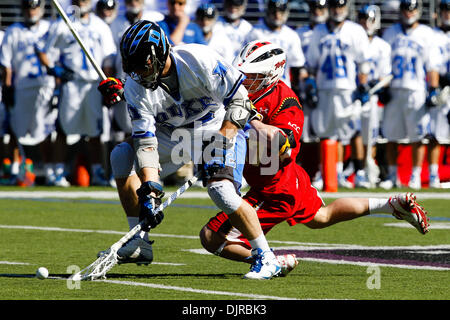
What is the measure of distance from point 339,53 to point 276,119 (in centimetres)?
663

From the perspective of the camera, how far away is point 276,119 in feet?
21.1

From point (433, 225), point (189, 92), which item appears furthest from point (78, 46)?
point (189, 92)

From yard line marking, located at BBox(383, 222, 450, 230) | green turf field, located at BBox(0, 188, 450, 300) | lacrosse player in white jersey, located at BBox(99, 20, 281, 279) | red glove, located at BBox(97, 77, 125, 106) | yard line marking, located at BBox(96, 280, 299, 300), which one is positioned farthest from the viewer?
yard line marking, located at BBox(383, 222, 450, 230)

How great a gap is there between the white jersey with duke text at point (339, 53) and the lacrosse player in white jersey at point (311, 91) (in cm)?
18

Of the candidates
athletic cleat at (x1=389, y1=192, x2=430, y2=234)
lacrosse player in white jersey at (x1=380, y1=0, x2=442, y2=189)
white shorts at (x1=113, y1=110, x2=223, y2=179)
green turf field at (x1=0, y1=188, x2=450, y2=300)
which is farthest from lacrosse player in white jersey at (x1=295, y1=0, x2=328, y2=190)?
white shorts at (x1=113, y1=110, x2=223, y2=179)

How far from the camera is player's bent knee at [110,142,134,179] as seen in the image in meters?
6.25

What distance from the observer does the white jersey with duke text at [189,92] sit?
5.86 metres

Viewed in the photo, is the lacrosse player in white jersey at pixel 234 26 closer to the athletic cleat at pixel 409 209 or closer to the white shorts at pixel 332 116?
the white shorts at pixel 332 116

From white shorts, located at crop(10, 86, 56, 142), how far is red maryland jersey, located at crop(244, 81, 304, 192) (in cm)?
726

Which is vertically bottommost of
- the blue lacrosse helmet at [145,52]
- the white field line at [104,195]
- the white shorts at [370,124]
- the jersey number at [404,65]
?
the white field line at [104,195]

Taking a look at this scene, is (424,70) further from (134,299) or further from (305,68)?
(134,299)

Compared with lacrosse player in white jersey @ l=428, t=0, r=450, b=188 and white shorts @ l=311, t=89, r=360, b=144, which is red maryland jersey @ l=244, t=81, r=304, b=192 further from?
lacrosse player in white jersey @ l=428, t=0, r=450, b=188

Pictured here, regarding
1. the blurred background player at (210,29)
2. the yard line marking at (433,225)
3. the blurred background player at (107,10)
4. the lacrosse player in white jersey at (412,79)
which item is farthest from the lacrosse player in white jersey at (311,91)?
the yard line marking at (433,225)
